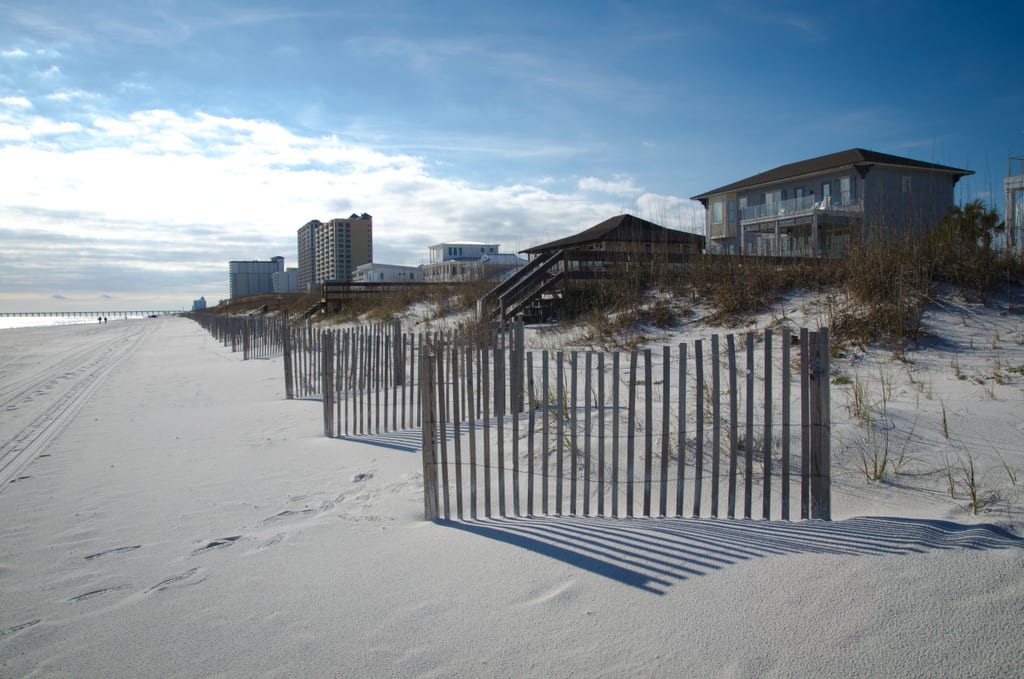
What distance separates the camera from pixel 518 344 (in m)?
7.19

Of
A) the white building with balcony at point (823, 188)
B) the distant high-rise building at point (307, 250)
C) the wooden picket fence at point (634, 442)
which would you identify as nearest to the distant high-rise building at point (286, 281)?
the distant high-rise building at point (307, 250)

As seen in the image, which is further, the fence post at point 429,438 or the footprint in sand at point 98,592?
the fence post at point 429,438

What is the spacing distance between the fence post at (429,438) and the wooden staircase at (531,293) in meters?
9.65

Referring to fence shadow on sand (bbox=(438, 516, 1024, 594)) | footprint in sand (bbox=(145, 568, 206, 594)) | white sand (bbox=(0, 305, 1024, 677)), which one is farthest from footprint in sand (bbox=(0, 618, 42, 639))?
fence shadow on sand (bbox=(438, 516, 1024, 594))

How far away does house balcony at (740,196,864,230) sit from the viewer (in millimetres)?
28547

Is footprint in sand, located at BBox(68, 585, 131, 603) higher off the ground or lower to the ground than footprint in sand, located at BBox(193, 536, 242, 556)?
lower

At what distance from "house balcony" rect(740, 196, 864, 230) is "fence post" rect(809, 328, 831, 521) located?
26651 mm

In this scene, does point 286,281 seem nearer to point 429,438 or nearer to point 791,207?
point 791,207

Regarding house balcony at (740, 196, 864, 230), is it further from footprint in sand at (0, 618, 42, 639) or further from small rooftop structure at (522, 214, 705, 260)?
footprint in sand at (0, 618, 42, 639)

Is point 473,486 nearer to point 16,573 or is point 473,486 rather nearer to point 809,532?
point 809,532

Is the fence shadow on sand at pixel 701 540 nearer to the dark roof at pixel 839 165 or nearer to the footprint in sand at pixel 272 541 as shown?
the footprint in sand at pixel 272 541

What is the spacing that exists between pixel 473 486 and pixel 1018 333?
319 inches

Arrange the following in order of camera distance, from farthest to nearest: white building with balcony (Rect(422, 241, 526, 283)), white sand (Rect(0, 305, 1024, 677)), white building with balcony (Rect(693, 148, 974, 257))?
white building with balcony (Rect(693, 148, 974, 257)), white building with balcony (Rect(422, 241, 526, 283)), white sand (Rect(0, 305, 1024, 677))

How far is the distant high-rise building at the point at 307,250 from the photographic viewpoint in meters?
142
